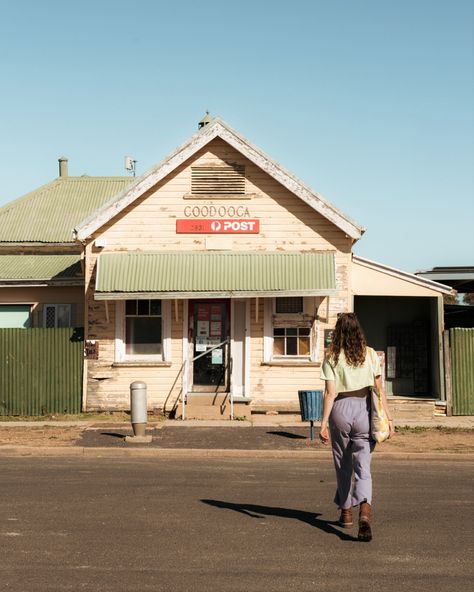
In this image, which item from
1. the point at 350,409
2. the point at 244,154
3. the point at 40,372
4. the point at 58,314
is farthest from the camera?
the point at 58,314

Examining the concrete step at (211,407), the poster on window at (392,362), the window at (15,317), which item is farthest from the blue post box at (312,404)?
the window at (15,317)

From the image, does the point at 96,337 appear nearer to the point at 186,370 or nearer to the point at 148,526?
the point at 186,370

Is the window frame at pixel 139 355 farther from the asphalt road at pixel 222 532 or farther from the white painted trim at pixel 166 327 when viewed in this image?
the asphalt road at pixel 222 532

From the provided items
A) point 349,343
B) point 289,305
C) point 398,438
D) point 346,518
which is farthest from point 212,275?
point 346,518

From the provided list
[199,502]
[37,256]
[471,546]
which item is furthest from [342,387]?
[37,256]

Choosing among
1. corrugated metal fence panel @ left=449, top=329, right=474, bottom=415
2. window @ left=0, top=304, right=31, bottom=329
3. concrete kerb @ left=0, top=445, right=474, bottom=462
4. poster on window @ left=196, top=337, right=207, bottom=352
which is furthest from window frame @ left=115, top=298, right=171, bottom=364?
corrugated metal fence panel @ left=449, top=329, right=474, bottom=415

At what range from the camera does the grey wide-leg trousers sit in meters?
7.68

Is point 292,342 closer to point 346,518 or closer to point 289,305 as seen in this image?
point 289,305

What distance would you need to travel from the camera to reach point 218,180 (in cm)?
1906

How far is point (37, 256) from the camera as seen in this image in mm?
23969

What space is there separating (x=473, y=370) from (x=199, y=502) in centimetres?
1109

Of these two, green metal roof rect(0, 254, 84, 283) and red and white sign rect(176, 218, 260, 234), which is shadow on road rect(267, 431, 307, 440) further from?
green metal roof rect(0, 254, 84, 283)

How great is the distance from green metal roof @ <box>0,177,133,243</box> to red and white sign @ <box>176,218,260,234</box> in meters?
5.67

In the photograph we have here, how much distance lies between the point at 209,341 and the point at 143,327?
1.47 meters
